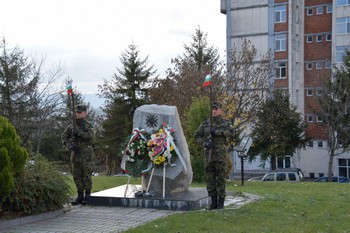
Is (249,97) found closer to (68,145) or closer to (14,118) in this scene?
(14,118)

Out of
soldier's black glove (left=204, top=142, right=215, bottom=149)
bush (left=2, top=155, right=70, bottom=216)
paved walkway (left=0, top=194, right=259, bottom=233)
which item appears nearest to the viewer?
paved walkway (left=0, top=194, right=259, bottom=233)

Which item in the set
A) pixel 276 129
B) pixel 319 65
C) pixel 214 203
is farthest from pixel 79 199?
pixel 319 65

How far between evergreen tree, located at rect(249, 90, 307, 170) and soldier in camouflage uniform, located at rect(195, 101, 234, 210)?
996 inches

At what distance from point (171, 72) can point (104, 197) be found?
22290mm

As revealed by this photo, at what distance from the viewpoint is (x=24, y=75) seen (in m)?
28.6

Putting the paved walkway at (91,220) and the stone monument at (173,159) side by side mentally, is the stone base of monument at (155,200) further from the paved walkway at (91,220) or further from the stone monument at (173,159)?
the stone monument at (173,159)

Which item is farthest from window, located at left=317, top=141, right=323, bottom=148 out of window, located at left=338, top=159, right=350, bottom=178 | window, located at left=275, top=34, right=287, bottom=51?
window, located at left=275, top=34, right=287, bottom=51

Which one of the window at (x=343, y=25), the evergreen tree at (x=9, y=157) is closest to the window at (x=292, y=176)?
the window at (x=343, y=25)

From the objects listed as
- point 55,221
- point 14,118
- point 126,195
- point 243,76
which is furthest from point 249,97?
point 55,221

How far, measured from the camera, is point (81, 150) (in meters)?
10.6

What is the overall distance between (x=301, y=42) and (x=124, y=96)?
18.3 meters

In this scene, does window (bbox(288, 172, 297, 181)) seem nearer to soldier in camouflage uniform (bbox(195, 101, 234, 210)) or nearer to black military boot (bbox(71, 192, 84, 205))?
soldier in camouflage uniform (bbox(195, 101, 234, 210))

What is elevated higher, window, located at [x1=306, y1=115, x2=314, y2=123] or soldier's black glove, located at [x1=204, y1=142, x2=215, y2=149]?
window, located at [x1=306, y1=115, x2=314, y2=123]

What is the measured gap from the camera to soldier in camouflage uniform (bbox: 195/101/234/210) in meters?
9.68
